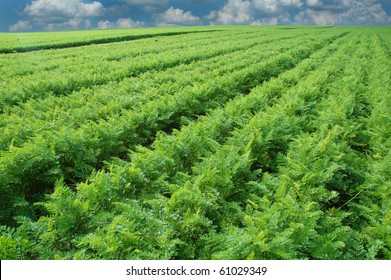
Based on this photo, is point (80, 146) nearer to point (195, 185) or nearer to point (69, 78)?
point (195, 185)

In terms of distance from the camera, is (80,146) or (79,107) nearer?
(80,146)

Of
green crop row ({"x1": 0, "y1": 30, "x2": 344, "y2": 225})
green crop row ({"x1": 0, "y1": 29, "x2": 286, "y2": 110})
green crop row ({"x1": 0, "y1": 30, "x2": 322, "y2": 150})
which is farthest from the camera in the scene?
green crop row ({"x1": 0, "y1": 29, "x2": 286, "y2": 110})

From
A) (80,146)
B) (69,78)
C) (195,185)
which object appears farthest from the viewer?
(69,78)

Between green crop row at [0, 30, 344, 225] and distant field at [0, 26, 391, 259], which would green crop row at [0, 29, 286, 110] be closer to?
distant field at [0, 26, 391, 259]

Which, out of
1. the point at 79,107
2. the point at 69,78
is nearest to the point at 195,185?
the point at 79,107

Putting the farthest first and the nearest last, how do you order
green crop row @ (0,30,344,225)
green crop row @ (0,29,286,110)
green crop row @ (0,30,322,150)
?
1. green crop row @ (0,29,286,110)
2. green crop row @ (0,30,322,150)
3. green crop row @ (0,30,344,225)

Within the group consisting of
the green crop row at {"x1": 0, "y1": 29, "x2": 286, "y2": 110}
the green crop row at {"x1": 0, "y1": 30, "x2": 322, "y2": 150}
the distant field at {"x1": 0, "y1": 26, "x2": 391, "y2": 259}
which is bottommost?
the distant field at {"x1": 0, "y1": 26, "x2": 391, "y2": 259}

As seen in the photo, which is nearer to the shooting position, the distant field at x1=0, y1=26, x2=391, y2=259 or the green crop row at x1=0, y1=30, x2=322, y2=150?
the distant field at x1=0, y1=26, x2=391, y2=259

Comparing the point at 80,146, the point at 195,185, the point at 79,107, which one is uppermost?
the point at 79,107

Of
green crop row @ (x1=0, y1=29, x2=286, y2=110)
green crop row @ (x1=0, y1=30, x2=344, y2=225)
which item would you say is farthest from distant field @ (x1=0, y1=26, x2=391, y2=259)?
green crop row @ (x1=0, y1=29, x2=286, y2=110)

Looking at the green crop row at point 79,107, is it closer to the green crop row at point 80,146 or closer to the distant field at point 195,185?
the distant field at point 195,185

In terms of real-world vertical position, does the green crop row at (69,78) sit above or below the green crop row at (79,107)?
above

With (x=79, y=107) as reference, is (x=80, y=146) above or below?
below

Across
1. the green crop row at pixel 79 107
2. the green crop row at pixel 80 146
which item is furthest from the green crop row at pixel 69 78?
the green crop row at pixel 80 146
